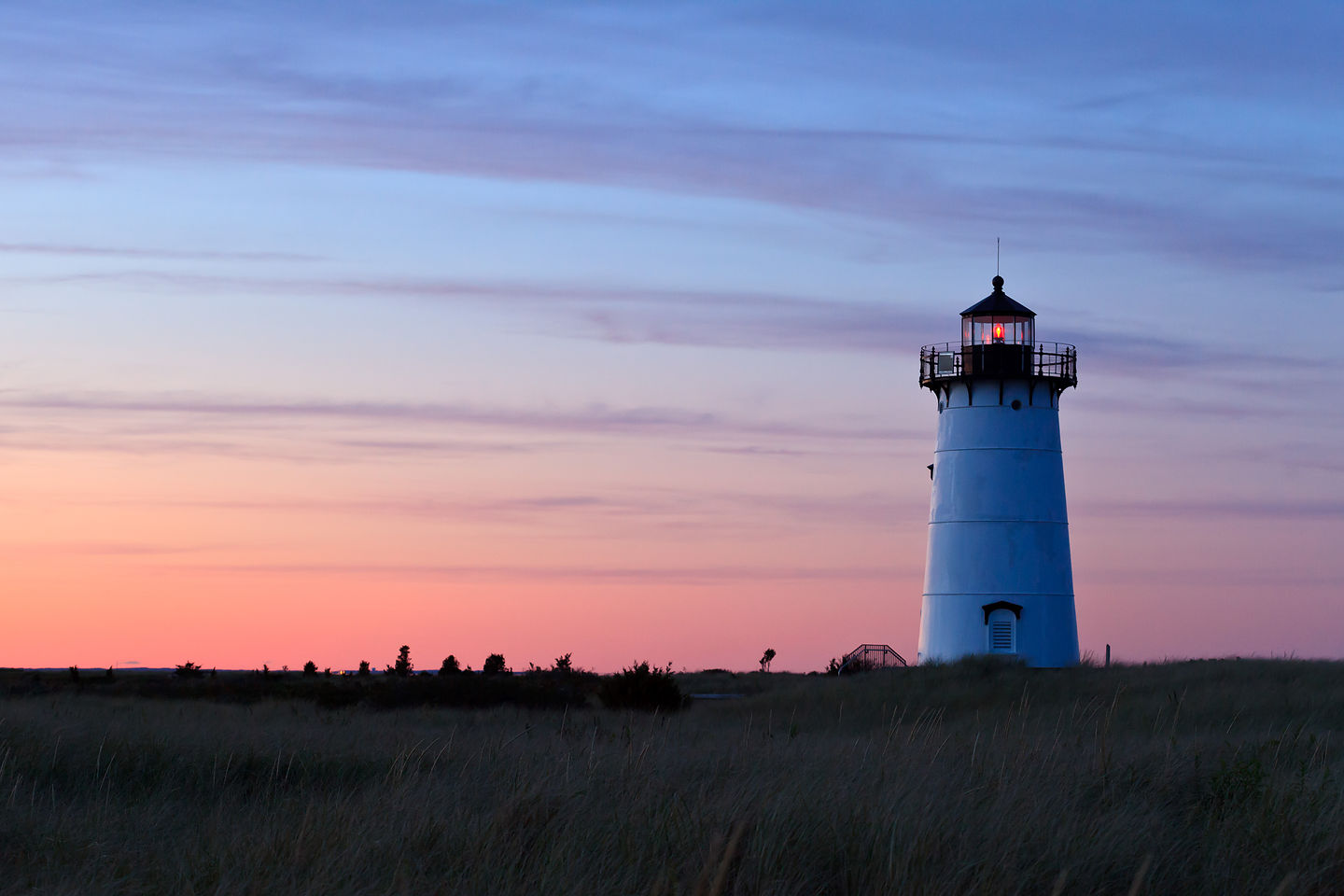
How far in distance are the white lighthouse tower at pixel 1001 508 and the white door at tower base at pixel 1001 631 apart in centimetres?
2

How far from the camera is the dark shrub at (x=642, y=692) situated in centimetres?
3183

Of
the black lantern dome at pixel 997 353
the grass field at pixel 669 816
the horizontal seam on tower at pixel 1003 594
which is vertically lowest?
the grass field at pixel 669 816

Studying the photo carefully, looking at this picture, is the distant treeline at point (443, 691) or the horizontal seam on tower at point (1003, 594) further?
the horizontal seam on tower at point (1003, 594)

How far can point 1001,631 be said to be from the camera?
36750 millimetres

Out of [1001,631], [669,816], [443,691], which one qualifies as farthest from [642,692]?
[669,816]

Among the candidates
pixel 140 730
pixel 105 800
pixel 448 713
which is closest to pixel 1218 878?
pixel 105 800

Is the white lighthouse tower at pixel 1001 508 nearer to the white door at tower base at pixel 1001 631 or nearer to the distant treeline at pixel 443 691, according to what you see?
the white door at tower base at pixel 1001 631

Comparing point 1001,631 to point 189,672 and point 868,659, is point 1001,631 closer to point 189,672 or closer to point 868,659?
point 868,659

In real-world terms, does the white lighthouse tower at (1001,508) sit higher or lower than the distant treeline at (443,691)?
higher

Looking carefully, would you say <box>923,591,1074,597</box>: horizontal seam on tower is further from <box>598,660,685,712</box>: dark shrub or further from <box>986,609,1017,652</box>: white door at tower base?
<box>598,660,685,712</box>: dark shrub

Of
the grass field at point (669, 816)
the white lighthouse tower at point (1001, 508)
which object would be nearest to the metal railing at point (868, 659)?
the white lighthouse tower at point (1001, 508)

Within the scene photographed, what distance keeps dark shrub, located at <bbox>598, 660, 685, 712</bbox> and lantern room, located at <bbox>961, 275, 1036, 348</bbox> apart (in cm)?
1296

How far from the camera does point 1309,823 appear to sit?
8.74 meters

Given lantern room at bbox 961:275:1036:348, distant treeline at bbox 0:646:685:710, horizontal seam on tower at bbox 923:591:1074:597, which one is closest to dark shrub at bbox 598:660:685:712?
distant treeline at bbox 0:646:685:710
